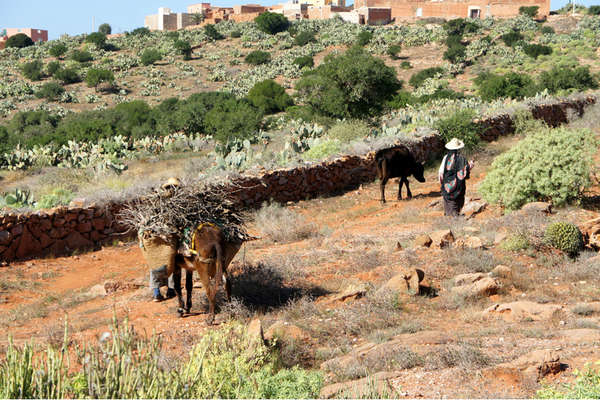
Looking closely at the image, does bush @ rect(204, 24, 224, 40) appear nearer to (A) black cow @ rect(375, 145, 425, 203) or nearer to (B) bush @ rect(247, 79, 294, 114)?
(B) bush @ rect(247, 79, 294, 114)

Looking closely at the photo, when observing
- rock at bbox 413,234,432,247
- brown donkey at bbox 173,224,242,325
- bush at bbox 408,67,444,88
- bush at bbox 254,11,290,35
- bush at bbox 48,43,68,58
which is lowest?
rock at bbox 413,234,432,247

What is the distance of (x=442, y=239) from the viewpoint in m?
9.90

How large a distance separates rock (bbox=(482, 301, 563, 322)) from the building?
277 feet

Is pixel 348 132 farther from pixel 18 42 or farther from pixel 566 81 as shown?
pixel 18 42

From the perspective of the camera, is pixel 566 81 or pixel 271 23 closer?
pixel 566 81

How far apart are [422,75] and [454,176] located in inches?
1803

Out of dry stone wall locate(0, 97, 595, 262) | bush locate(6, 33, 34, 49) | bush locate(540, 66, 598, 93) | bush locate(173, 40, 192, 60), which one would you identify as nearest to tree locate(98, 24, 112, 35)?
bush locate(6, 33, 34, 49)

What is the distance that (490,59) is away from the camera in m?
60.1

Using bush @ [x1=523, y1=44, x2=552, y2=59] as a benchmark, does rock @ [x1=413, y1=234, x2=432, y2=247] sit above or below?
below

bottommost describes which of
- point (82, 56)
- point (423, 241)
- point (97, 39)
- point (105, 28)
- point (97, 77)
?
point (423, 241)

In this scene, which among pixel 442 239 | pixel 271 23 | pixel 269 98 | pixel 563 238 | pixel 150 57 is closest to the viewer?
pixel 563 238

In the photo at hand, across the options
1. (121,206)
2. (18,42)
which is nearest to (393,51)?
(18,42)

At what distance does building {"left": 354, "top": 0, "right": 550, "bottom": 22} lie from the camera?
276 feet

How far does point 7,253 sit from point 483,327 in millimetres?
9067
